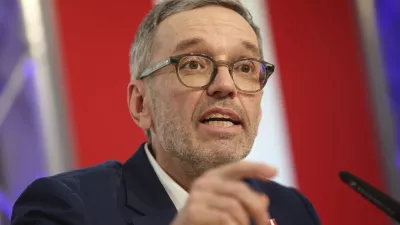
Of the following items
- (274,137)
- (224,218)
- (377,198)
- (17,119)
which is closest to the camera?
(224,218)

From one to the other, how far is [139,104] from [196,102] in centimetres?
26

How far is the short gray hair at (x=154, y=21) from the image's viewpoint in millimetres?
1391

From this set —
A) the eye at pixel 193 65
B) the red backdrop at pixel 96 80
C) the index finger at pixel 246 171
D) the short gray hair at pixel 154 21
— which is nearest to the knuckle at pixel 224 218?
the index finger at pixel 246 171

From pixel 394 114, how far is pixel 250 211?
1899 millimetres

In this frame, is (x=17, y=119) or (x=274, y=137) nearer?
(x=17, y=119)

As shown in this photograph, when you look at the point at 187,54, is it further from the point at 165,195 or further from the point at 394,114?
the point at 394,114

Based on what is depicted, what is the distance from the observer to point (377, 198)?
0.99 meters

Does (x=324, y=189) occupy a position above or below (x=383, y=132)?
below

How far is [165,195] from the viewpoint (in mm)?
1295

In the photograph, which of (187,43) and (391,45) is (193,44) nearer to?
(187,43)

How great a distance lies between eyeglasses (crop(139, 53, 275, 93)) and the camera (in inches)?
49.4

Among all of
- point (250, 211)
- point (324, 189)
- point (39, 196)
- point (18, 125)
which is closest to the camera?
point (250, 211)

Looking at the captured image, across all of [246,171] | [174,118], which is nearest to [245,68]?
[174,118]

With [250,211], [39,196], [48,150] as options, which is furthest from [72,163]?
[250,211]
